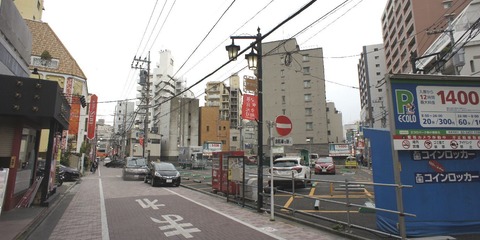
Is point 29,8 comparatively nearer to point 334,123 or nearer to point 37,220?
point 37,220

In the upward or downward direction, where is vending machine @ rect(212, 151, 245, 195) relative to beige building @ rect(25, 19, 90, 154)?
downward

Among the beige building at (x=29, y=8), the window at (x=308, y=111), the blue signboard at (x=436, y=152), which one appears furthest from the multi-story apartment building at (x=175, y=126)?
the blue signboard at (x=436, y=152)

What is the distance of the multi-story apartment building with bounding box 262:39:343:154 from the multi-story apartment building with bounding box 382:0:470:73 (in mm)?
15157

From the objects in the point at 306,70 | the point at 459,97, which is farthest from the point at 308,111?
Answer: the point at 459,97

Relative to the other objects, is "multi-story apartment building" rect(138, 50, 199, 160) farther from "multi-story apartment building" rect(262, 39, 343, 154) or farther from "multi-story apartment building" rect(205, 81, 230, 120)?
"multi-story apartment building" rect(262, 39, 343, 154)

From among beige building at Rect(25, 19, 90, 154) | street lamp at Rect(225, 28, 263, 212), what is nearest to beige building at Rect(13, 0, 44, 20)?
beige building at Rect(25, 19, 90, 154)

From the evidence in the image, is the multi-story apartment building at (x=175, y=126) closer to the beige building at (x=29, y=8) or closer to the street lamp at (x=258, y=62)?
the beige building at (x=29, y=8)

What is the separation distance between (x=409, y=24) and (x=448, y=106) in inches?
2135

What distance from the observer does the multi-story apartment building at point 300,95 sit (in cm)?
5134

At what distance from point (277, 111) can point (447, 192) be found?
160ft

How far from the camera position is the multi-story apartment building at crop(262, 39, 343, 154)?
168 ft

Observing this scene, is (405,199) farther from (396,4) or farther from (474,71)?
(396,4)

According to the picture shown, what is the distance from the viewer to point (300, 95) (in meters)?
53.5

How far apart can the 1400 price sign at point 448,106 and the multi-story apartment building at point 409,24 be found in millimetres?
38236
